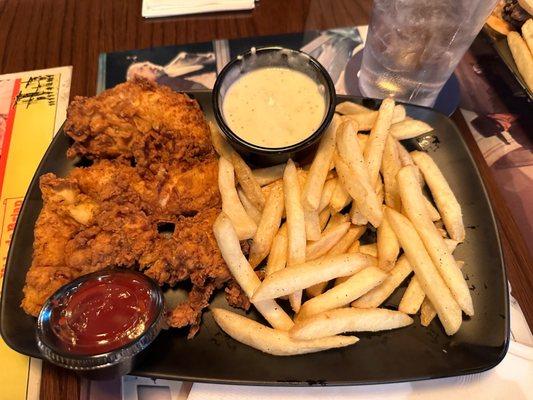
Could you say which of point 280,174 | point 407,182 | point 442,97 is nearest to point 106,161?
point 280,174

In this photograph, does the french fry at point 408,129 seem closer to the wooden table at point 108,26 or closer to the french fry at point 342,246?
the french fry at point 342,246

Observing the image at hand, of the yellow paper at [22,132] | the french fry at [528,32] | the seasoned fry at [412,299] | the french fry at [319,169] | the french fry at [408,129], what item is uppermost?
the french fry at [528,32]

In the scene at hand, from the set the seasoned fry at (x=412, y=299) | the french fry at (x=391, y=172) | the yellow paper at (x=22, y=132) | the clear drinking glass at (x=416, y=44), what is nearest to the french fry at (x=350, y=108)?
the french fry at (x=391, y=172)

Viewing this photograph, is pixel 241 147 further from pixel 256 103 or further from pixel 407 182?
pixel 407 182

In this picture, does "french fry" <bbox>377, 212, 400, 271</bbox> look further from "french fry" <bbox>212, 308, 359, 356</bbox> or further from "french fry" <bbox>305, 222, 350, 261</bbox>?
"french fry" <bbox>212, 308, 359, 356</bbox>

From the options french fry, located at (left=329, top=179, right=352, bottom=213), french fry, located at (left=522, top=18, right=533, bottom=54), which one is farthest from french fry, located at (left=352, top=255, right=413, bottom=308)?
french fry, located at (left=522, top=18, right=533, bottom=54)

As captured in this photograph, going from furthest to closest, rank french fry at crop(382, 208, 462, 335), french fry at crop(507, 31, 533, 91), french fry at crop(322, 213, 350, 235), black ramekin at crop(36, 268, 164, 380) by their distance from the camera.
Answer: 1. french fry at crop(507, 31, 533, 91)
2. french fry at crop(322, 213, 350, 235)
3. french fry at crop(382, 208, 462, 335)
4. black ramekin at crop(36, 268, 164, 380)

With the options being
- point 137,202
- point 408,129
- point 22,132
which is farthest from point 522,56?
point 22,132
